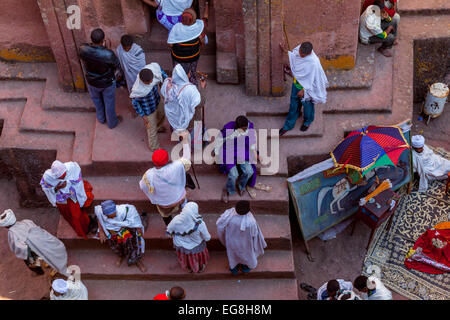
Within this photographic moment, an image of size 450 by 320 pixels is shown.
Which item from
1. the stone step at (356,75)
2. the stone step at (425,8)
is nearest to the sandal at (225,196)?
the stone step at (356,75)

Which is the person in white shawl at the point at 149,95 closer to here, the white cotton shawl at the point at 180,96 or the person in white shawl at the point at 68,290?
the white cotton shawl at the point at 180,96

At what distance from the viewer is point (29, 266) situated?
7367 millimetres

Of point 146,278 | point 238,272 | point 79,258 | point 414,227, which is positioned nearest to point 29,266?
point 79,258

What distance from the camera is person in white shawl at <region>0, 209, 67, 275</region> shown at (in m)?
7.00

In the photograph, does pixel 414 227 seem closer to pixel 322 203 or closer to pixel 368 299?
pixel 322 203

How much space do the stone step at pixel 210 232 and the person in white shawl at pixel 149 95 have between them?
1.03 meters

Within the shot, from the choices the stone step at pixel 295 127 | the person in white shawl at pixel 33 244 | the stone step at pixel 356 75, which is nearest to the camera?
the person in white shawl at pixel 33 244

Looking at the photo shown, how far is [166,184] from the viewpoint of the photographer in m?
6.73

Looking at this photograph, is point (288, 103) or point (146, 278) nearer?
point (146, 278)

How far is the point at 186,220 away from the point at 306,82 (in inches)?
83.7

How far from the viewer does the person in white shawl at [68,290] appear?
6457 millimetres

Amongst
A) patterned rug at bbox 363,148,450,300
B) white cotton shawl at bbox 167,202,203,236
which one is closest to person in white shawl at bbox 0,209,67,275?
white cotton shawl at bbox 167,202,203,236

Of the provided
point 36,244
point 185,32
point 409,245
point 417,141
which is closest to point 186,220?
point 36,244

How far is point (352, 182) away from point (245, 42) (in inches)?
83.6
